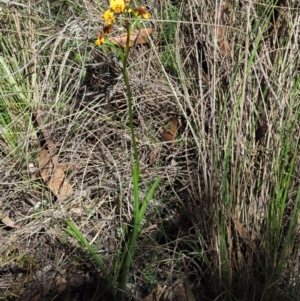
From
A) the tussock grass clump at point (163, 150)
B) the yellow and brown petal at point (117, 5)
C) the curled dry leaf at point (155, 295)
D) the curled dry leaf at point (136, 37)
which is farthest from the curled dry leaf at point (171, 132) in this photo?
the yellow and brown petal at point (117, 5)

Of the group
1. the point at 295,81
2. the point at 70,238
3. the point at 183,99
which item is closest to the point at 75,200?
the point at 70,238

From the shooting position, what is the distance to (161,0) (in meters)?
2.99

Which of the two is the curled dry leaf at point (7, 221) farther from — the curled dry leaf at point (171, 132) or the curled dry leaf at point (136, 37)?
the curled dry leaf at point (136, 37)

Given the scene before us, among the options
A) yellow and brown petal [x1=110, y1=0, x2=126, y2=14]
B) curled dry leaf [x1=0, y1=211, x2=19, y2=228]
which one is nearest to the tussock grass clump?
curled dry leaf [x1=0, y1=211, x2=19, y2=228]

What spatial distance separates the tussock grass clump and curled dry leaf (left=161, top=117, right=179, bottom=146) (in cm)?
2

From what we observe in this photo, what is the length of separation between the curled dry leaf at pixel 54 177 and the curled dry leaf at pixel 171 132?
48 cm

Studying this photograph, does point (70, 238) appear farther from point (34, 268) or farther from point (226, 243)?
point (226, 243)

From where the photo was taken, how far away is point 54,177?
2.64 m

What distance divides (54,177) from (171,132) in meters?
0.55

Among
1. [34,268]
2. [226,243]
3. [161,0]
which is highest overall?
[161,0]

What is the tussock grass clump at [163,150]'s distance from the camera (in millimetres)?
2150

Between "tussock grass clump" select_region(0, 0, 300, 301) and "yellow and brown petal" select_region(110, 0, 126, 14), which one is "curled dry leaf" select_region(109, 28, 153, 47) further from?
"yellow and brown petal" select_region(110, 0, 126, 14)

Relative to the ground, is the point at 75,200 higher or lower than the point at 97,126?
lower

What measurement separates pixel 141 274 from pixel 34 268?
0.45 meters
